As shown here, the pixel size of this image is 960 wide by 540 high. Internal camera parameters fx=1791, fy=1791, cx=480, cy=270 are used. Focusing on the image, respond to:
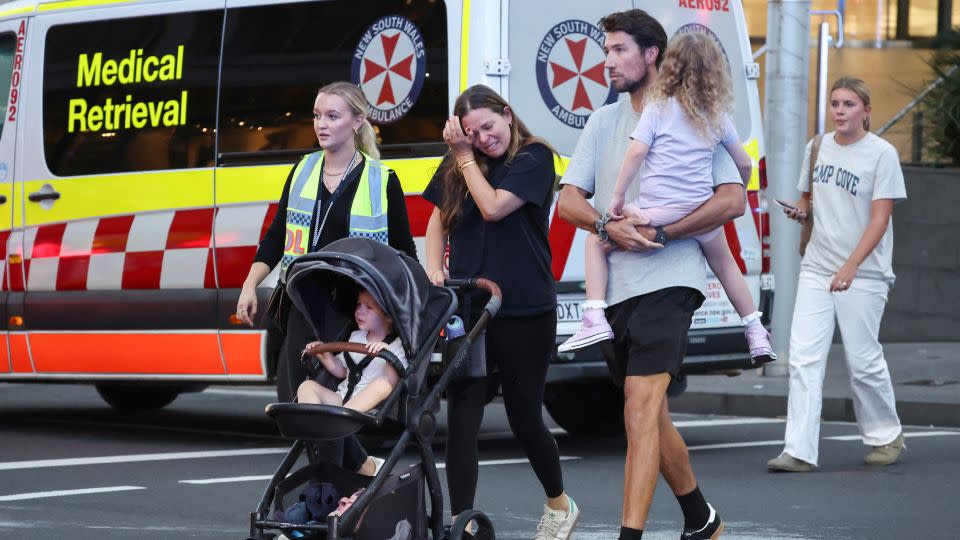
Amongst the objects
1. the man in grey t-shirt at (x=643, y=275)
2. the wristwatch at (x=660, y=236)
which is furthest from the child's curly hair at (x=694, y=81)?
the wristwatch at (x=660, y=236)

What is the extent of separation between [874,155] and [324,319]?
384cm

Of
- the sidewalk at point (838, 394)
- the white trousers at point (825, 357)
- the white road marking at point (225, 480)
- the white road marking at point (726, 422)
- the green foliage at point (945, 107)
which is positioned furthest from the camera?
the green foliage at point (945, 107)

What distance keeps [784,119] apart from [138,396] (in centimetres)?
510

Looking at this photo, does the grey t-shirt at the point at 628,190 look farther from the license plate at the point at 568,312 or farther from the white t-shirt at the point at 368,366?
the license plate at the point at 568,312

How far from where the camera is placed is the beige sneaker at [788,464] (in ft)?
28.3

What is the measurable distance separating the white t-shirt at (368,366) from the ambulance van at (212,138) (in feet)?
9.71

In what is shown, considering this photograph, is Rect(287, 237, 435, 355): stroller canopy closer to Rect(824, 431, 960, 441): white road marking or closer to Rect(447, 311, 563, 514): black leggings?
Rect(447, 311, 563, 514): black leggings

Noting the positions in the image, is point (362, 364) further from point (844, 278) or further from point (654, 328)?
point (844, 278)

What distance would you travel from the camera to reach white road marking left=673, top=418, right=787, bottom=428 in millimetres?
11211

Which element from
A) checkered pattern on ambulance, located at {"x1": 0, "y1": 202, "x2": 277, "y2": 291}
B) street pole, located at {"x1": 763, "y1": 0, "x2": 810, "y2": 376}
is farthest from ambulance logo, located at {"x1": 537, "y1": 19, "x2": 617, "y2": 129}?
street pole, located at {"x1": 763, "y1": 0, "x2": 810, "y2": 376}

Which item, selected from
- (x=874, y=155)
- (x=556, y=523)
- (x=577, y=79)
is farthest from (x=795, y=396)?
(x=556, y=523)

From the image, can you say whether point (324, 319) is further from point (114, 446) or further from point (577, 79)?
point (114, 446)

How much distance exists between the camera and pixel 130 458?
905 centimetres

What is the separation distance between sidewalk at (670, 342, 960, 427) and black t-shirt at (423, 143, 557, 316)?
5681mm
